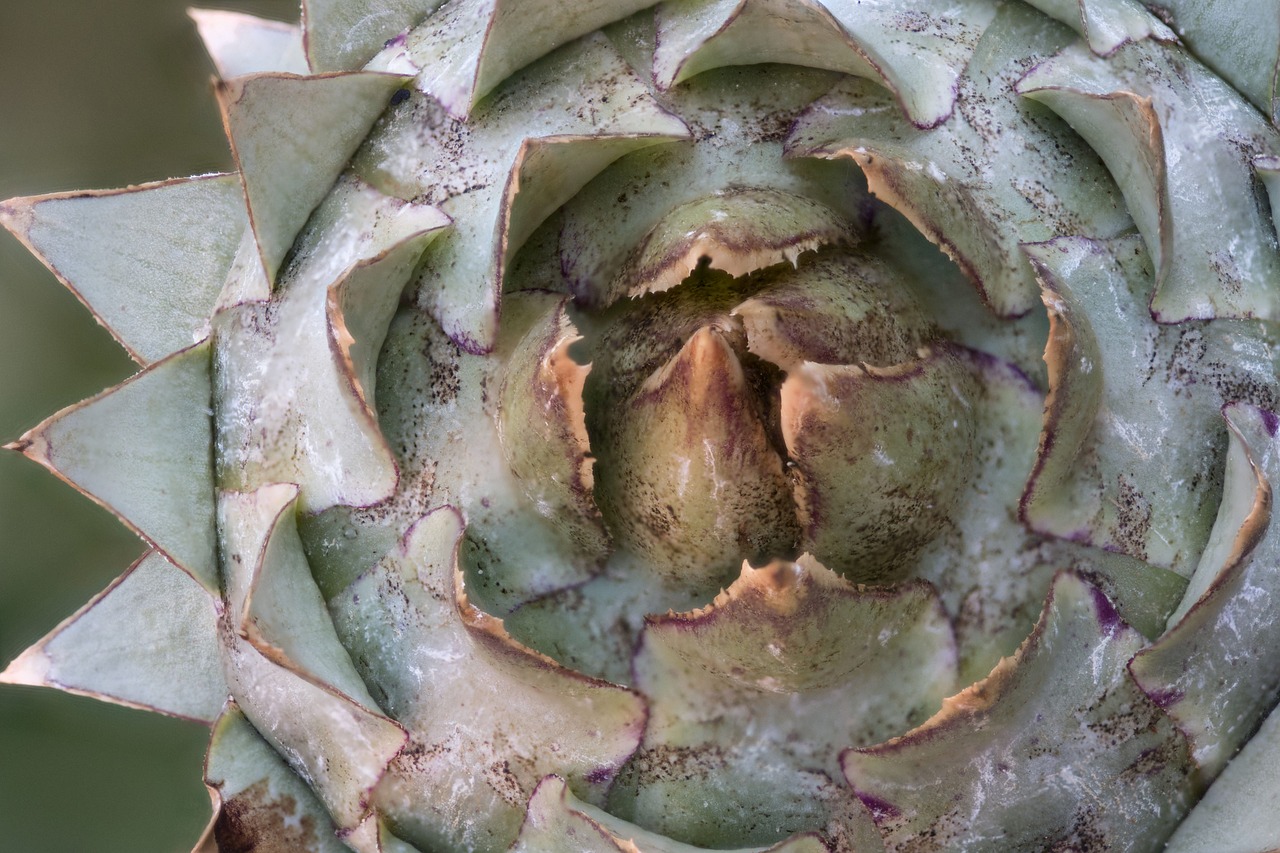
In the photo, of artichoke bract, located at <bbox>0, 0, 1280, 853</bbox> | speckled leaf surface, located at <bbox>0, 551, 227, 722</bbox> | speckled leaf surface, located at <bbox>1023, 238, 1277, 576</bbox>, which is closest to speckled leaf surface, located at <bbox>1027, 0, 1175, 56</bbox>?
artichoke bract, located at <bbox>0, 0, 1280, 853</bbox>

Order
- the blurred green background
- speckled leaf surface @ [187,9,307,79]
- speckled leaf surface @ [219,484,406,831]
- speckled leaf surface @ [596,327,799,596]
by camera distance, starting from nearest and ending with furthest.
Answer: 1. speckled leaf surface @ [596,327,799,596]
2. speckled leaf surface @ [219,484,406,831]
3. speckled leaf surface @ [187,9,307,79]
4. the blurred green background

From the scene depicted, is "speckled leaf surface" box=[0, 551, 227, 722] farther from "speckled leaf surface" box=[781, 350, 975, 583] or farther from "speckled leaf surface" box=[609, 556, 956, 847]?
"speckled leaf surface" box=[781, 350, 975, 583]

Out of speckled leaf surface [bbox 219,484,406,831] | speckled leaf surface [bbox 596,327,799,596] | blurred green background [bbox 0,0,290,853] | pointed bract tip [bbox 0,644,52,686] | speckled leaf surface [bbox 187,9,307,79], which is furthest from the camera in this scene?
blurred green background [bbox 0,0,290,853]

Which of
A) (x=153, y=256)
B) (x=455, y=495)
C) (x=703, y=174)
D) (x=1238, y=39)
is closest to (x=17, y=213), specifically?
(x=153, y=256)

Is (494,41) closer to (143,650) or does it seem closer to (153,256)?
(153,256)

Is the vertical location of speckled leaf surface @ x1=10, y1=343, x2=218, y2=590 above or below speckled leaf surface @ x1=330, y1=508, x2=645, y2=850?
above

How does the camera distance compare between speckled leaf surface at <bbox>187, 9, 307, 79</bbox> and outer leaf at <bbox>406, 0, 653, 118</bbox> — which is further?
speckled leaf surface at <bbox>187, 9, 307, 79</bbox>

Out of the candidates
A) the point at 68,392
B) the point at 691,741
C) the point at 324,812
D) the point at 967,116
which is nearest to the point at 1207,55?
the point at 967,116
